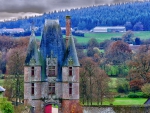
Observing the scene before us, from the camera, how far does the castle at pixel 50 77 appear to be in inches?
2671

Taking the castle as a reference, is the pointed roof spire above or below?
above

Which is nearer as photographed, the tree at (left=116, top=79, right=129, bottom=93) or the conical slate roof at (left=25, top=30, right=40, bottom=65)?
the conical slate roof at (left=25, top=30, right=40, bottom=65)

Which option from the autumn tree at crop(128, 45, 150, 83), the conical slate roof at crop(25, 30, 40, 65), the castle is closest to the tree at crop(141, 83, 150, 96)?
the autumn tree at crop(128, 45, 150, 83)

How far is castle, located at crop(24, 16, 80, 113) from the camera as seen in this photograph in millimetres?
67831

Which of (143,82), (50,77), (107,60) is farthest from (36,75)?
(107,60)

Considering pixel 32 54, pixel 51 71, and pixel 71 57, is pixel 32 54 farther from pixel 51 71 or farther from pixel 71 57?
pixel 71 57

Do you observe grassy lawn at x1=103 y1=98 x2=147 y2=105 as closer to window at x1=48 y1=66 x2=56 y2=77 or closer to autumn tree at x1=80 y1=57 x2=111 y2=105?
autumn tree at x1=80 y1=57 x2=111 y2=105

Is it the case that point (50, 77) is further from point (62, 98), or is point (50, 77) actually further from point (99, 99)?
point (99, 99)

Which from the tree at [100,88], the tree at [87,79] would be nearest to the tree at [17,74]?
the tree at [87,79]

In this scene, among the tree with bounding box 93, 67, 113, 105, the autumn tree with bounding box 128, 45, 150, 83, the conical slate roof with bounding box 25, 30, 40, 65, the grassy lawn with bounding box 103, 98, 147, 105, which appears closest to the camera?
the conical slate roof with bounding box 25, 30, 40, 65

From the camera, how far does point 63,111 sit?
223 ft

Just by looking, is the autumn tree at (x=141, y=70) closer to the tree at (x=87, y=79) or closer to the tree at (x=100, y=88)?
the tree at (x=87, y=79)

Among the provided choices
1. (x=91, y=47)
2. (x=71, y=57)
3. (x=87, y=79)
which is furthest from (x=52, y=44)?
(x=91, y=47)

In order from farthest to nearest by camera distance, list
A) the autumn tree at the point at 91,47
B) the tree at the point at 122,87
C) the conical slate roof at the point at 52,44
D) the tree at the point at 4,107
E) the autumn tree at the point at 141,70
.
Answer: the autumn tree at the point at 91,47 → the autumn tree at the point at 141,70 → the tree at the point at 122,87 → the conical slate roof at the point at 52,44 → the tree at the point at 4,107
